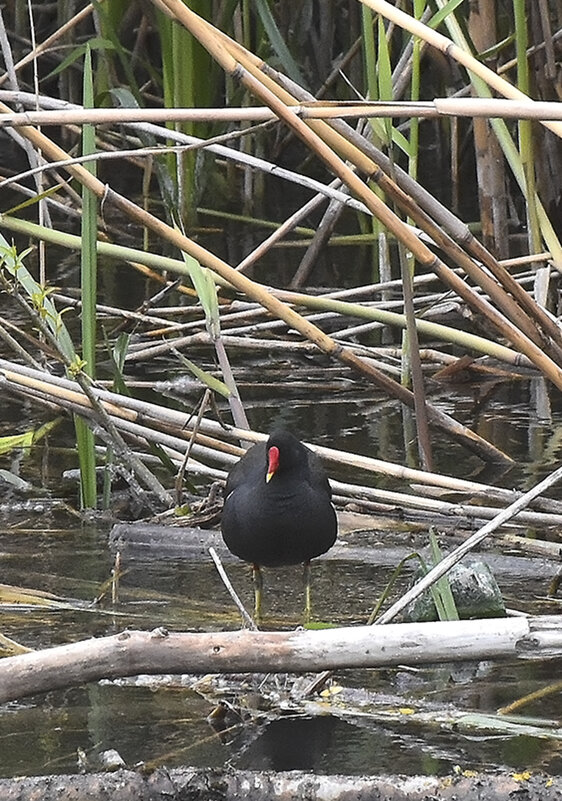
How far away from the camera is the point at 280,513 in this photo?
273 cm

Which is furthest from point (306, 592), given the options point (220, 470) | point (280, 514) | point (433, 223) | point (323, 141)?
point (323, 141)

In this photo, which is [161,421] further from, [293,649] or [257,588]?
[293,649]

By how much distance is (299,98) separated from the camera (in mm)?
2465

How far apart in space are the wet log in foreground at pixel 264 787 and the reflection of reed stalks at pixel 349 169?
0.89m

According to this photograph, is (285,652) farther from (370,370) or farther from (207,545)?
(370,370)

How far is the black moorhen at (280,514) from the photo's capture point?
2.69 meters

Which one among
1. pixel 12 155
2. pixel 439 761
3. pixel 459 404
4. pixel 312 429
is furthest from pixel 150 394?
pixel 12 155

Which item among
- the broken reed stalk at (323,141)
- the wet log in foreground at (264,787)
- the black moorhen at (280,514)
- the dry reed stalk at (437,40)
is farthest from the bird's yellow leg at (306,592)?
the dry reed stalk at (437,40)

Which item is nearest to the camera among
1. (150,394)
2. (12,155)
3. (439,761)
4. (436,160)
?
(439,761)

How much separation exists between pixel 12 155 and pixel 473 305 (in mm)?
5250

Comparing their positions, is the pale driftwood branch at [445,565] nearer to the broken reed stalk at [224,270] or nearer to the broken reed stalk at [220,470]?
the broken reed stalk at [220,470]

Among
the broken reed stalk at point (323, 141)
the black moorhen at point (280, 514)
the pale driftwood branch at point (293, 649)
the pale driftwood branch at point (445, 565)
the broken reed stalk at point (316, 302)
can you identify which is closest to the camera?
the pale driftwood branch at point (293, 649)

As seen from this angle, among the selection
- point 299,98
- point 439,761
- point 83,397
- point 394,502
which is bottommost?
point 439,761

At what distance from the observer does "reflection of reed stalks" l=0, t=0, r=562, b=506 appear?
95.6 inches
